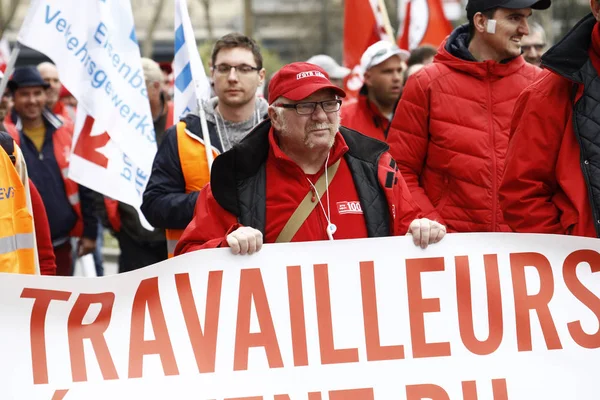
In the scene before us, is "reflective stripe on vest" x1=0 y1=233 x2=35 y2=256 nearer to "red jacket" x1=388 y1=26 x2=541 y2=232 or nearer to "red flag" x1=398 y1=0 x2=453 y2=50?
"red jacket" x1=388 y1=26 x2=541 y2=232

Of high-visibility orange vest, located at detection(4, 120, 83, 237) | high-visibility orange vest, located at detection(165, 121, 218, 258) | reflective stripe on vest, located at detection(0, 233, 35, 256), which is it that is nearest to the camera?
reflective stripe on vest, located at detection(0, 233, 35, 256)

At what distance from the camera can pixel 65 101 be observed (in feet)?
42.3

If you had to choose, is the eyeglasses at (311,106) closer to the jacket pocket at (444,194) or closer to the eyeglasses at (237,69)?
the jacket pocket at (444,194)

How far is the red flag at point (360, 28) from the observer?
10.1m

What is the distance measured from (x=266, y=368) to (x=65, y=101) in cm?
913

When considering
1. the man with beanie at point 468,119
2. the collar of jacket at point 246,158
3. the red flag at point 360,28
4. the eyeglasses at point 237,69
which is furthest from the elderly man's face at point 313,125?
the red flag at point 360,28

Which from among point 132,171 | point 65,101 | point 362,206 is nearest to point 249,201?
point 362,206

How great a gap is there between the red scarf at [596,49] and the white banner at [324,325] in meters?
0.65

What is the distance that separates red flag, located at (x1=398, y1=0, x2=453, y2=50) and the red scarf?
6.88 metres

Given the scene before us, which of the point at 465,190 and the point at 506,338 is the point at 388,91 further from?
the point at 506,338

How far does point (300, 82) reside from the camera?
434cm

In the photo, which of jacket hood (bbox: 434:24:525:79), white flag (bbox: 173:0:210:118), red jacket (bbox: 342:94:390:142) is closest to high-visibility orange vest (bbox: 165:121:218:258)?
white flag (bbox: 173:0:210:118)

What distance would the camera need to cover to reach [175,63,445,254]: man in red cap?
14.3 ft

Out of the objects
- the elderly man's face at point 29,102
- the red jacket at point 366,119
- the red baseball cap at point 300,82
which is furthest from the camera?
the elderly man's face at point 29,102
